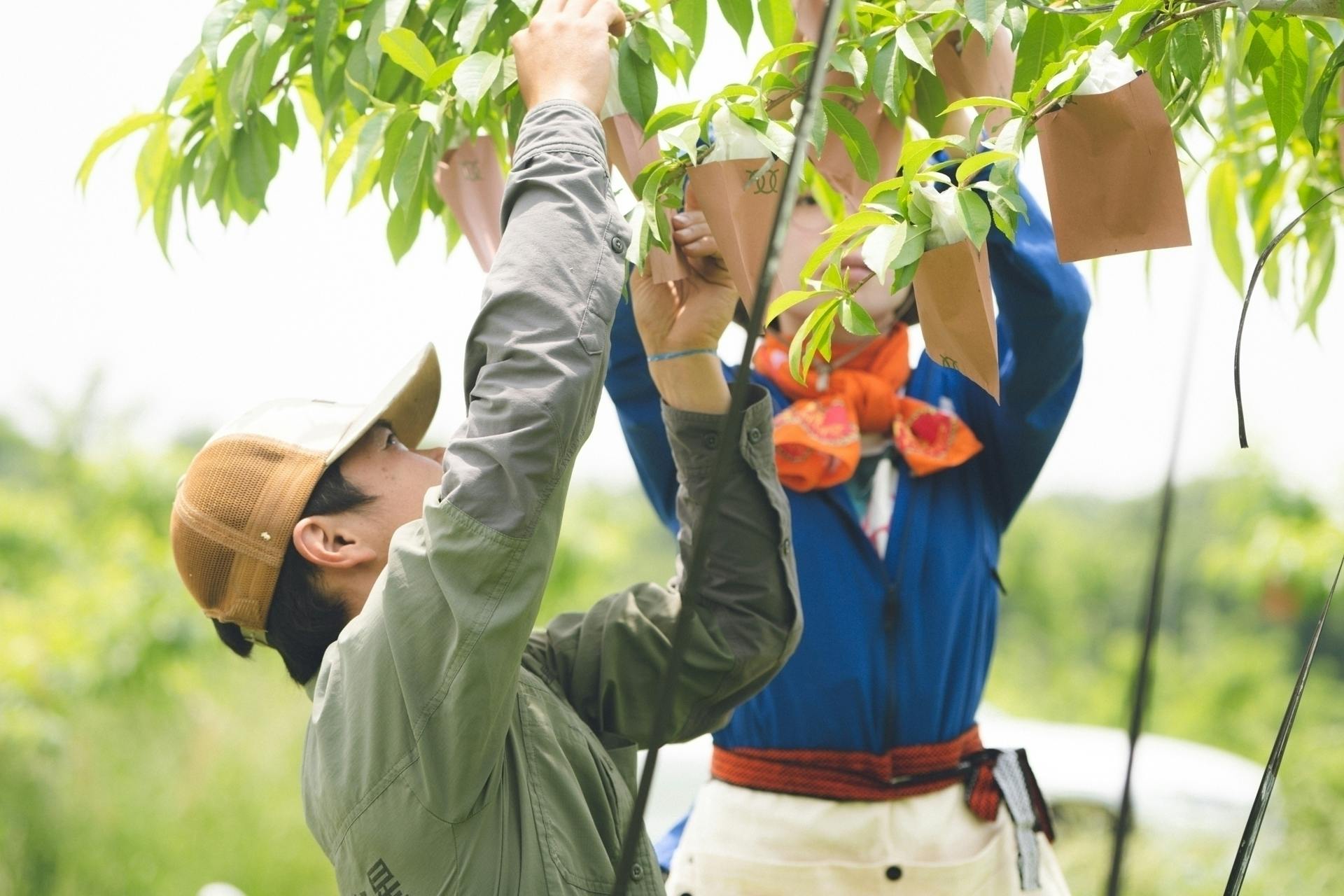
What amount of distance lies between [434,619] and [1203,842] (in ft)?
21.7

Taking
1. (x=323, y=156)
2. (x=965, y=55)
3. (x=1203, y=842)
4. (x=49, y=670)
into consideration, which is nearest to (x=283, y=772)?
(x=49, y=670)

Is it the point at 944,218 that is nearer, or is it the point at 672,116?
the point at 944,218

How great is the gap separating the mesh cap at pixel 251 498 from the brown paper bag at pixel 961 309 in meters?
0.52

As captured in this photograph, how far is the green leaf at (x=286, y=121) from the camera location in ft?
4.71

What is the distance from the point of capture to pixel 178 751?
842 cm

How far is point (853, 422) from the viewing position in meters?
1.53

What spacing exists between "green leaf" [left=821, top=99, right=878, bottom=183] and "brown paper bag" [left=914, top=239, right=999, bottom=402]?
15 cm

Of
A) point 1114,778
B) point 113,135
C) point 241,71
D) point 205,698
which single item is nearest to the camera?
point 241,71

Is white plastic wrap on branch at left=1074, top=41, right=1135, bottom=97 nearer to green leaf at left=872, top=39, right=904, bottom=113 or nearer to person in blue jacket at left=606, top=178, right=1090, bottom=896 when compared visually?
green leaf at left=872, top=39, right=904, bottom=113

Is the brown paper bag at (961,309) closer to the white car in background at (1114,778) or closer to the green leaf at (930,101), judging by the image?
the green leaf at (930,101)

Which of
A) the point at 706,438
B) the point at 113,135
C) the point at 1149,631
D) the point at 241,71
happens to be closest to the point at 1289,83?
the point at 1149,631

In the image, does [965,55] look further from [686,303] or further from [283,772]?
[283,772]

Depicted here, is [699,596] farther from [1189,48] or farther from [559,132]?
[1189,48]

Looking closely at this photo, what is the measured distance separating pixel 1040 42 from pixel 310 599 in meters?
0.80
